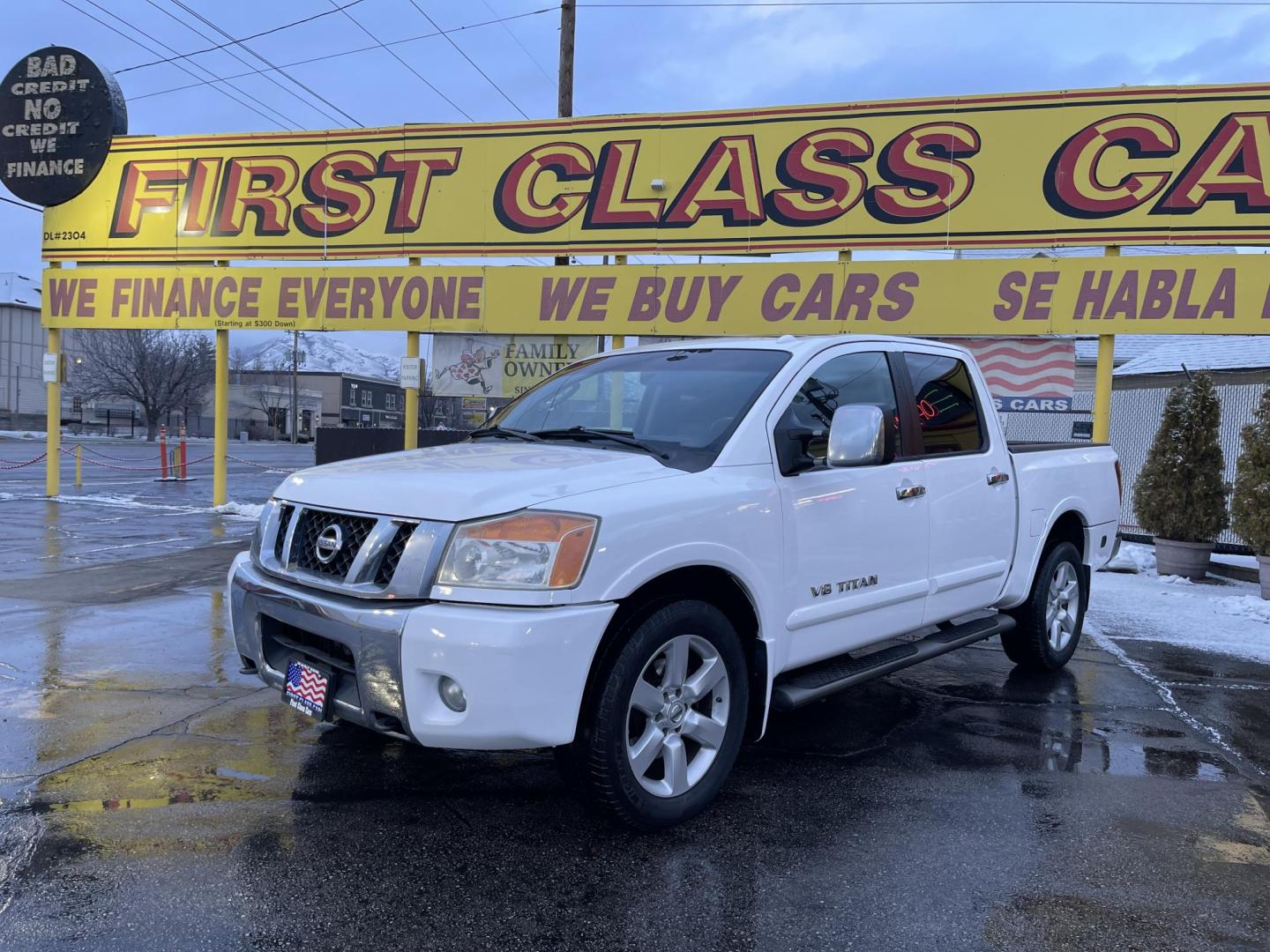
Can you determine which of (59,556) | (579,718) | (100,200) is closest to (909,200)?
(579,718)

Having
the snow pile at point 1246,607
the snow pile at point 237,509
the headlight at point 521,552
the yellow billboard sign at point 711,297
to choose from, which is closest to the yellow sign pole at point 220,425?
the snow pile at point 237,509

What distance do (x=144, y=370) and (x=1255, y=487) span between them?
220 ft

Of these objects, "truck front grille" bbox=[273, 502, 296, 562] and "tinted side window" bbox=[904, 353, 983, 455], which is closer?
"truck front grille" bbox=[273, 502, 296, 562]

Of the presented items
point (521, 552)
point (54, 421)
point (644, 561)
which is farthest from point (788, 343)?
point (54, 421)

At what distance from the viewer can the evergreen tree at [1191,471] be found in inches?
380

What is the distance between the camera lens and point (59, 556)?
942 cm

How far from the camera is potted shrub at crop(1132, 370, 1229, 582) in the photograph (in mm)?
9664

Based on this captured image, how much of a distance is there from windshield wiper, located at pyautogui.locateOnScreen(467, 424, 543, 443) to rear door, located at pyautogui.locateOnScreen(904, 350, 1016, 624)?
1893mm

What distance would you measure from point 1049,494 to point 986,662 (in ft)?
4.34

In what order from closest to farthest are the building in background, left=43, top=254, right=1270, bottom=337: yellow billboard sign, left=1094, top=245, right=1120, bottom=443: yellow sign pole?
left=43, top=254, right=1270, bottom=337: yellow billboard sign < left=1094, top=245, right=1120, bottom=443: yellow sign pole < the building in background

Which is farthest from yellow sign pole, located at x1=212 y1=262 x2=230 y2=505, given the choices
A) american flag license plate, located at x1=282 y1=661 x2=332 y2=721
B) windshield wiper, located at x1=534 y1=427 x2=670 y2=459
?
american flag license plate, located at x1=282 y1=661 x2=332 y2=721

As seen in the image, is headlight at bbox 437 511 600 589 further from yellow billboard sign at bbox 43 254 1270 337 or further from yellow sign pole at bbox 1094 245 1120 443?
yellow sign pole at bbox 1094 245 1120 443

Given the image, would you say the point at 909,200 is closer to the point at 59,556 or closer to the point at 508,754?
the point at 508,754

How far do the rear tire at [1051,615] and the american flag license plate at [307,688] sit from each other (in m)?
4.10
